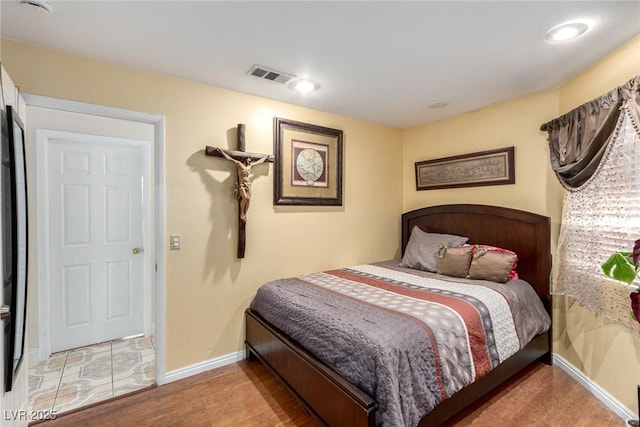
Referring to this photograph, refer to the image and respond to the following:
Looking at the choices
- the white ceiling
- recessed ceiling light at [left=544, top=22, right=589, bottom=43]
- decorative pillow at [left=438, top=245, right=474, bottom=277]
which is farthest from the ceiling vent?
decorative pillow at [left=438, top=245, right=474, bottom=277]

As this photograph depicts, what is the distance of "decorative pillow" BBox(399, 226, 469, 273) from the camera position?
306cm

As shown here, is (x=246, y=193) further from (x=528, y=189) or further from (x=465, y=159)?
(x=528, y=189)

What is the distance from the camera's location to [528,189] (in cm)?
279

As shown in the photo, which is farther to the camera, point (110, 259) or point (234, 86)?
point (110, 259)

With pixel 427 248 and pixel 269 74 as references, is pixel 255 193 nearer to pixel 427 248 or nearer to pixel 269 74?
pixel 269 74

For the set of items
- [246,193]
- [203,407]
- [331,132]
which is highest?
[331,132]

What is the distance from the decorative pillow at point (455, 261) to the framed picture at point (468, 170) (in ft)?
2.71

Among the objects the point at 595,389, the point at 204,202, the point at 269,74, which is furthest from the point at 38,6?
the point at 595,389

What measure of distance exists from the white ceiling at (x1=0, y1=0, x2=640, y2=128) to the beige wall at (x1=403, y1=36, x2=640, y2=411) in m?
0.19

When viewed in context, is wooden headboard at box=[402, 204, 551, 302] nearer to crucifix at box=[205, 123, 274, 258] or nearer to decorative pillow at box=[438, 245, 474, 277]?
decorative pillow at box=[438, 245, 474, 277]

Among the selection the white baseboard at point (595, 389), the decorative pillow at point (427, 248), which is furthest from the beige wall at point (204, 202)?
the white baseboard at point (595, 389)

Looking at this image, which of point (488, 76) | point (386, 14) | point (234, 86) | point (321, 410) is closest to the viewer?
point (386, 14)

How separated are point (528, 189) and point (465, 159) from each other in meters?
0.70

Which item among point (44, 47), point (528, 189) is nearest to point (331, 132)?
point (528, 189)
